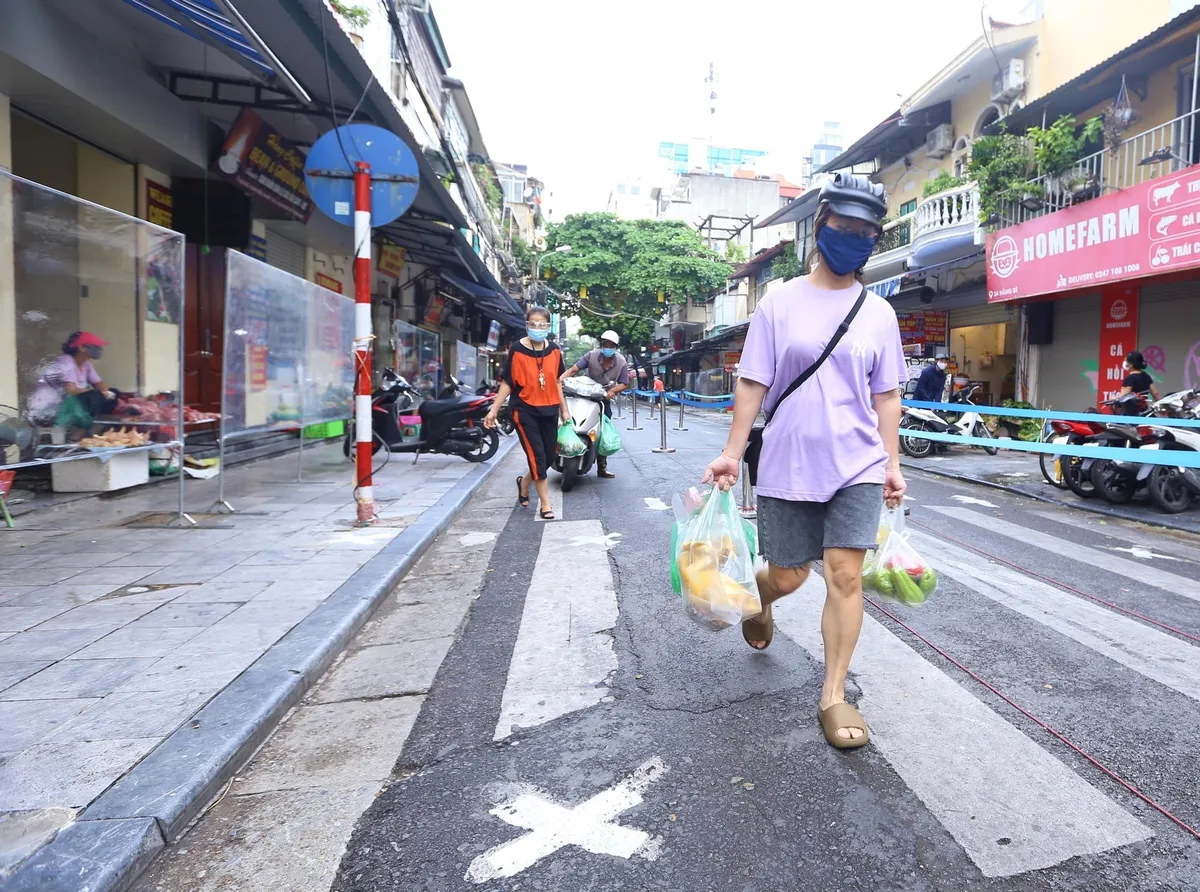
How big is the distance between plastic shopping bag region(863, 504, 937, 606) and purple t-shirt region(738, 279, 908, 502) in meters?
0.41

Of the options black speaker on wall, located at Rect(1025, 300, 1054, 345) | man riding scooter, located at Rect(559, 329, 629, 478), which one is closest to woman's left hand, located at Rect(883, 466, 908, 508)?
man riding scooter, located at Rect(559, 329, 629, 478)

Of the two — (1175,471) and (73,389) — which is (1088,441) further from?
(73,389)

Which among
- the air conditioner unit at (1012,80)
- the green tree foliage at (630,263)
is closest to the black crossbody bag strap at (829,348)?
the air conditioner unit at (1012,80)

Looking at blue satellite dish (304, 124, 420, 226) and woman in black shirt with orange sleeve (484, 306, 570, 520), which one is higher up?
blue satellite dish (304, 124, 420, 226)

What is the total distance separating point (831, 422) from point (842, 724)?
39.5 inches

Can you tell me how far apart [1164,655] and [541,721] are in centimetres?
279

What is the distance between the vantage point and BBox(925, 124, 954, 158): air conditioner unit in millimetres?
16750

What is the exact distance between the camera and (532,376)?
6.24 metres

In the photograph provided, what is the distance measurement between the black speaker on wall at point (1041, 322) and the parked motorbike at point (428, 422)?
10.8 meters

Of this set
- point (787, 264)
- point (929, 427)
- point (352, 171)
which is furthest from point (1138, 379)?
point (787, 264)

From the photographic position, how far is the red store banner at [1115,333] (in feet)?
39.2

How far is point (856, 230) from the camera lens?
253 centimetres

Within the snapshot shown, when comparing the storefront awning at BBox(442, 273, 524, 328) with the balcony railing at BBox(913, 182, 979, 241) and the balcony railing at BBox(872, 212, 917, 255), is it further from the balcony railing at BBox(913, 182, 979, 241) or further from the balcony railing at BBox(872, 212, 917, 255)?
the balcony railing at BBox(913, 182, 979, 241)

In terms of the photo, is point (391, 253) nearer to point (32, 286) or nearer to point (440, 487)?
point (440, 487)
